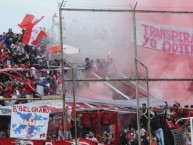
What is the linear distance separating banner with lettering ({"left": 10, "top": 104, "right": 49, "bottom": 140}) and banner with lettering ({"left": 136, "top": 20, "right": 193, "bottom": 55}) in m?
2.77

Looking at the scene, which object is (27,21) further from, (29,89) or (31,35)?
(29,89)

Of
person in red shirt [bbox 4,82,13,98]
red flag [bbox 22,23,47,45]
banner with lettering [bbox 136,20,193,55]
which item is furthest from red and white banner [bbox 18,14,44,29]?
banner with lettering [bbox 136,20,193,55]

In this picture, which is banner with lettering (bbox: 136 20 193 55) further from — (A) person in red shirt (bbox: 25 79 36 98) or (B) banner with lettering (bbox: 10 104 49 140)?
(A) person in red shirt (bbox: 25 79 36 98)

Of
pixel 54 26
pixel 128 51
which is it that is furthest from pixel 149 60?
pixel 54 26

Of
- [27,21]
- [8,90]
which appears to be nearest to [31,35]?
[27,21]

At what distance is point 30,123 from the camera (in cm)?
1323

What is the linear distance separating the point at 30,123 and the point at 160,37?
11.4 ft

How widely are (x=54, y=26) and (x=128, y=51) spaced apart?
11030 millimetres

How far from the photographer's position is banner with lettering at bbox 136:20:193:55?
1358 cm

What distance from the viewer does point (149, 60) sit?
16953 millimetres

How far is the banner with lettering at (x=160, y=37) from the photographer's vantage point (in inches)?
535

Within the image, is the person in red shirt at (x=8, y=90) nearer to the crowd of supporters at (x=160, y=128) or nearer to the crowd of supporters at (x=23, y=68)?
the crowd of supporters at (x=23, y=68)

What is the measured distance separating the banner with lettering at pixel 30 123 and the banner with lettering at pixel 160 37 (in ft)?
9.08

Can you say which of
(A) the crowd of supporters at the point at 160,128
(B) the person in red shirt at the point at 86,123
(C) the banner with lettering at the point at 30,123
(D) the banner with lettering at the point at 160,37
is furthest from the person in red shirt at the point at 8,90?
(D) the banner with lettering at the point at 160,37
